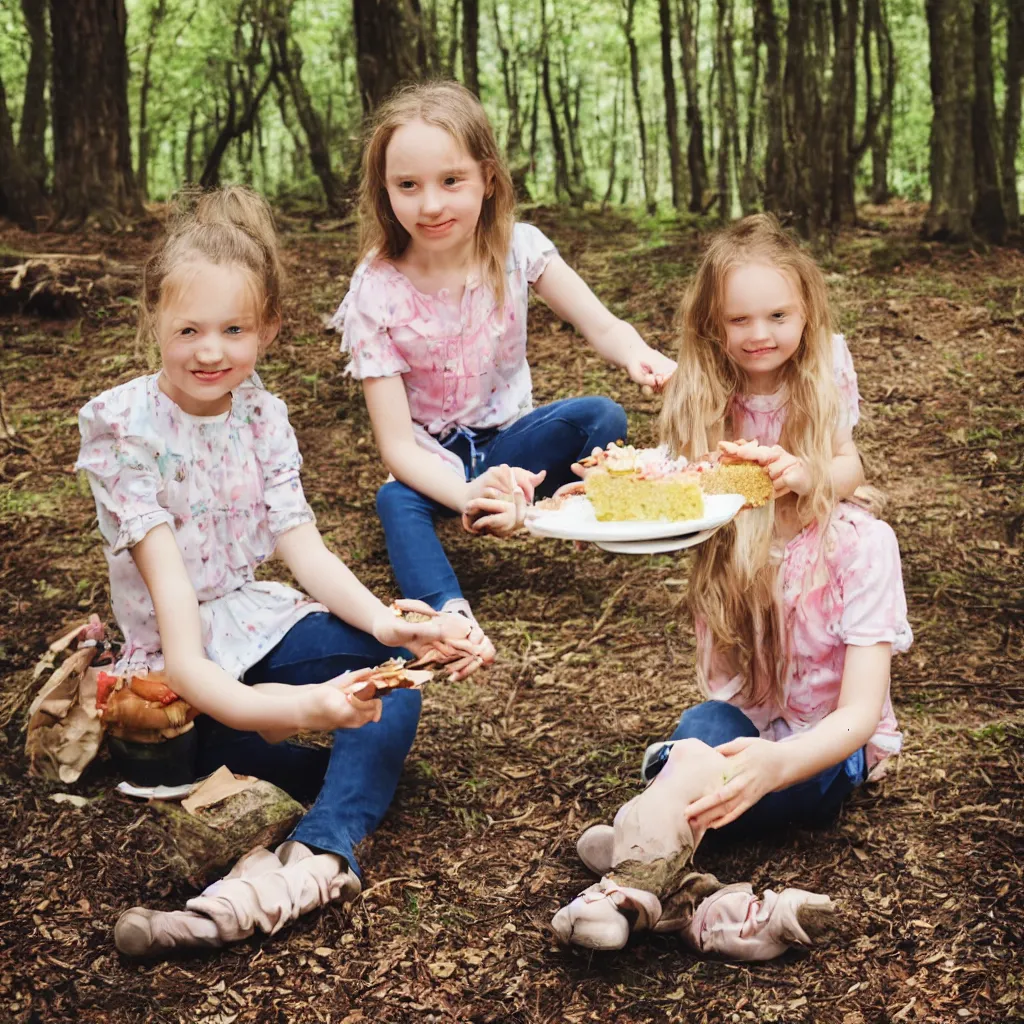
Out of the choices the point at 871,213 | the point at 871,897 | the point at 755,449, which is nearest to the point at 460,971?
the point at 871,897

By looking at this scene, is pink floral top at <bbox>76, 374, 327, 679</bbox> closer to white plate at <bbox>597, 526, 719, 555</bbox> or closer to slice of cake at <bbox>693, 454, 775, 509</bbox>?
white plate at <bbox>597, 526, 719, 555</bbox>

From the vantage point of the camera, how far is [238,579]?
2865 mm


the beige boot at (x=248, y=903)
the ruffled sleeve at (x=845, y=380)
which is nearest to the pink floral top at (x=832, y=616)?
the ruffled sleeve at (x=845, y=380)

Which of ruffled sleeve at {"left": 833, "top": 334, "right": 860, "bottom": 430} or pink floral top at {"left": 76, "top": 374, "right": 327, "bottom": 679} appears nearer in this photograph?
pink floral top at {"left": 76, "top": 374, "right": 327, "bottom": 679}

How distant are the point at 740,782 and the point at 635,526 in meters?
0.60

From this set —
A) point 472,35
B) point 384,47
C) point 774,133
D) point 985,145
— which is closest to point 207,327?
point 384,47

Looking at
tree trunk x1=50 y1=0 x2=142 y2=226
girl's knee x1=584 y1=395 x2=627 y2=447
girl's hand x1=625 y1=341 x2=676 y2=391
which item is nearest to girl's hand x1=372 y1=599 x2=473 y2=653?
girl's hand x1=625 y1=341 x2=676 y2=391

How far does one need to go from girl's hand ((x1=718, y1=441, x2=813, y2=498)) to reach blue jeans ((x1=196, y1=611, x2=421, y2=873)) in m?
0.99

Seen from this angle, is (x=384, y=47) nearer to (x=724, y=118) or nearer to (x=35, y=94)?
(x=724, y=118)

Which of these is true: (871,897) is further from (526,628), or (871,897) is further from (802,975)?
(526,628)

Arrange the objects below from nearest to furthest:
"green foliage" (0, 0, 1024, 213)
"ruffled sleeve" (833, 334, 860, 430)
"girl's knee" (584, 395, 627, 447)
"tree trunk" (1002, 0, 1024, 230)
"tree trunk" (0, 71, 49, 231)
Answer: "ruffled sleeve" (833, 334, 860, 430) < "girl's knee" (584, 395, 627, 447) < "tree trunk" (0, 71, 49, 231) < "tree trunk" (1002, 0, 1024, 230) < "green foliage" (0, 0, 1024, 213)

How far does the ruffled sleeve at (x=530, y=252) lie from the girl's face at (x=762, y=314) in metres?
1.24

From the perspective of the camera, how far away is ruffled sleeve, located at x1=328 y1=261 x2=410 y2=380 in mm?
3598

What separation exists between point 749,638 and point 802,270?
2.93 feet
